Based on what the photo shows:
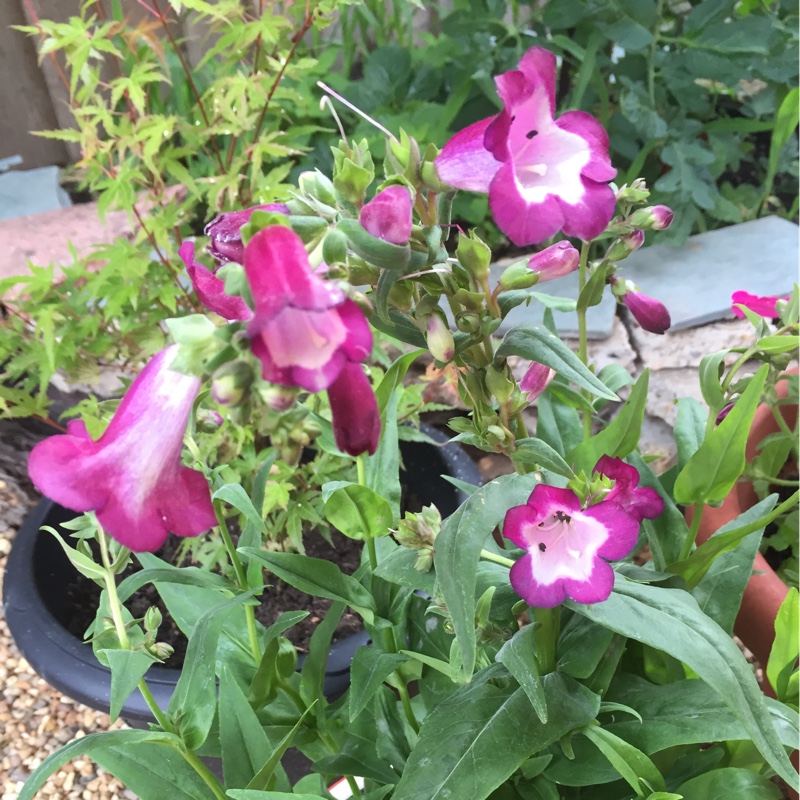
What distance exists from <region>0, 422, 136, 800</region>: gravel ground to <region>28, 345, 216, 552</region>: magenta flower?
0.83 m

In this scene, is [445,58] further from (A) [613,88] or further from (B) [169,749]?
(B) [169,749]

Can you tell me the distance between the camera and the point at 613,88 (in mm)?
1596

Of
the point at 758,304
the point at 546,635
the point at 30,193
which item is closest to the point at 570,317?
the point at 758,304

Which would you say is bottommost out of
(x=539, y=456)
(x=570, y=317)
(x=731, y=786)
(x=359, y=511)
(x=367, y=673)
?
(x=570, y=317)

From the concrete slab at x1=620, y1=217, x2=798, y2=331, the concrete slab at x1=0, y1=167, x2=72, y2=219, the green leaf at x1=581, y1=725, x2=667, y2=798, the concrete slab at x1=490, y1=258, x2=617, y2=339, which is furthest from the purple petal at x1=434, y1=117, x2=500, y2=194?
the concrete slab at x1=0, y1=167, x2=72, y2=219

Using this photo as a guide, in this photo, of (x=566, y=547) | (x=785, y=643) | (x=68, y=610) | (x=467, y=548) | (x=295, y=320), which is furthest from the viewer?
(x=68, y=610)

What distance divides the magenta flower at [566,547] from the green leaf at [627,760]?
132mm

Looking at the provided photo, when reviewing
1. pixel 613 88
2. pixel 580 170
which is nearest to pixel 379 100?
pixel 613 88

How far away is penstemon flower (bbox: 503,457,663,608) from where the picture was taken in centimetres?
51

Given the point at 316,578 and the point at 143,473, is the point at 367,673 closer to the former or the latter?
the point at 316,578

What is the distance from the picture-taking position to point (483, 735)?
56 centimetres

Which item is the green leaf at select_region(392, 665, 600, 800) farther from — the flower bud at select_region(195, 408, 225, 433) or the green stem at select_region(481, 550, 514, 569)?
the flower bud at select_region(195, 408, 225, 433)

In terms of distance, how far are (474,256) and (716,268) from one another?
124 cm

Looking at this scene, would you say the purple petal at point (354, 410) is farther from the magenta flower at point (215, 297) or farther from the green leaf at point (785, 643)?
the green leaf at point (785, 643)
